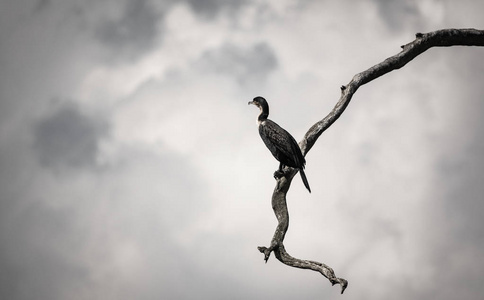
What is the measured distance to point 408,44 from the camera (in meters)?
9.62

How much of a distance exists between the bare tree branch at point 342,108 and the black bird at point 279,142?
0.17 meters

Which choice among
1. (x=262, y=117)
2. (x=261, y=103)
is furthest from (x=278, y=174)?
(x=261, y=103)

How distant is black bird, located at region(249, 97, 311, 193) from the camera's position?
8430 mm

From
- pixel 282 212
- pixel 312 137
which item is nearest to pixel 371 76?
pixel 312 137

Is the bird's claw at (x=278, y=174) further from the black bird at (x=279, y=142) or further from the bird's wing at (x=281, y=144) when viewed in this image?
the bird's wing at (x=281, y=144)

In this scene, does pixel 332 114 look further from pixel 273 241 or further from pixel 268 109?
pixel 273 241

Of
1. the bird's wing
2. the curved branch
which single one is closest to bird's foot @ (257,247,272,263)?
the bird's wing

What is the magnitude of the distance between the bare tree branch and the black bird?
6.8 inches

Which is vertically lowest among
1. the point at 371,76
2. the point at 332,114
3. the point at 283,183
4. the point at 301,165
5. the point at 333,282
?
the point at 333,282

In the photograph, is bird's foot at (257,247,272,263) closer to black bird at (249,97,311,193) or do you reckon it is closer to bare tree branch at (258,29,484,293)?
bare tree branch at (258,29,484,293)

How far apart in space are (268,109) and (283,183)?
77.3 inches

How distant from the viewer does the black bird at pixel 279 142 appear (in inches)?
332

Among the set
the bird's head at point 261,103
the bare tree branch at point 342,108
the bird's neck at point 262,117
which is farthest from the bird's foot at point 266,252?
the bird's head at point 261,103

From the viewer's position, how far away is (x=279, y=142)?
8742mm
